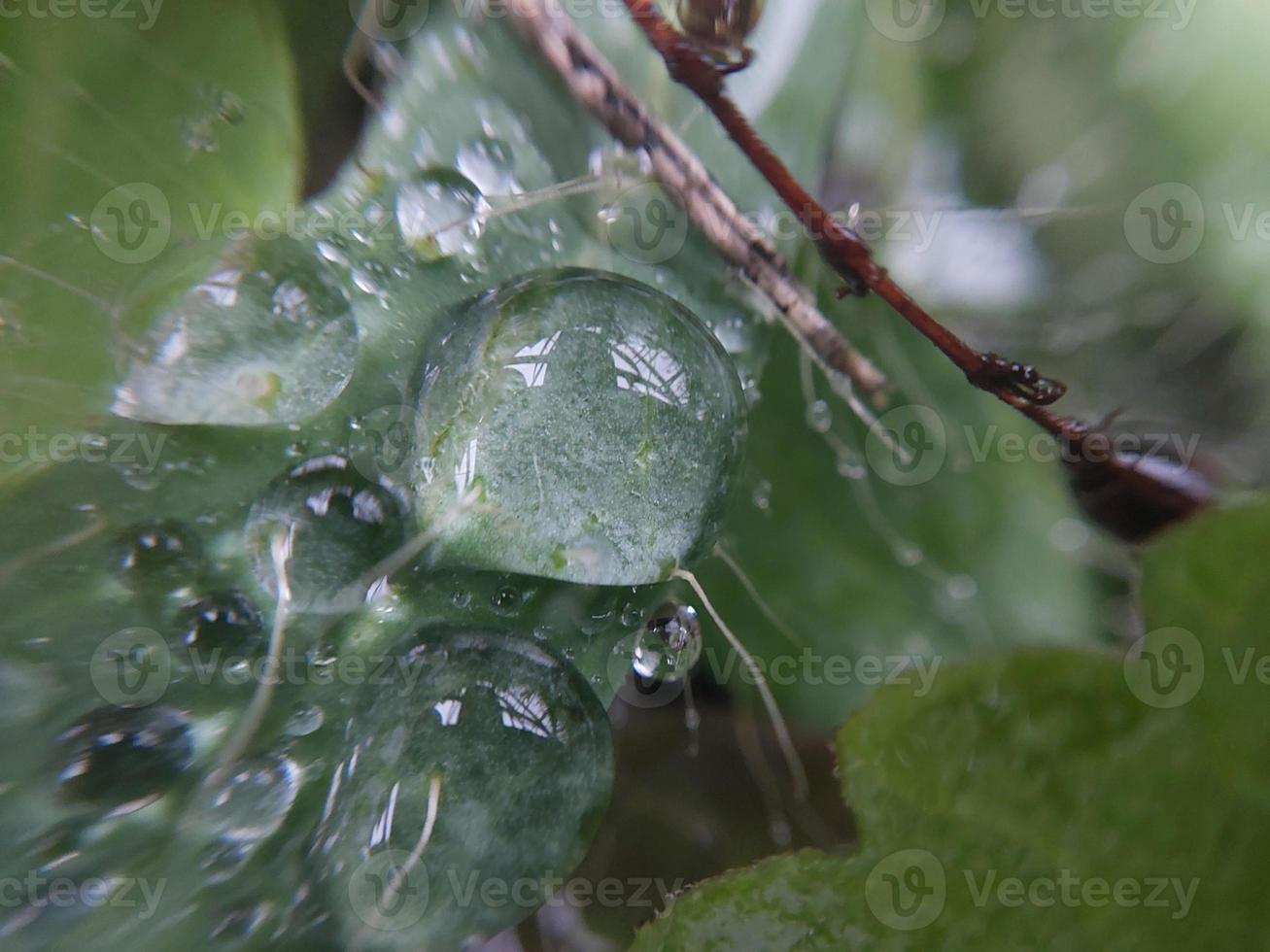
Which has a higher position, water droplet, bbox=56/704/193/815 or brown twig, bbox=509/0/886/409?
brown twig, bbox=509/0/886/409

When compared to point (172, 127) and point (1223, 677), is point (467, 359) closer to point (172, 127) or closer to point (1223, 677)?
point (172, 127)

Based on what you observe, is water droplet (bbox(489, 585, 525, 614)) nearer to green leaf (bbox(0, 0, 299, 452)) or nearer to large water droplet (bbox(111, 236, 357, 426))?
large water droplet (bbox(111, 236, 357, 426))

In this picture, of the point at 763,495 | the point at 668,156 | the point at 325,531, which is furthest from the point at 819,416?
the point at 325,531

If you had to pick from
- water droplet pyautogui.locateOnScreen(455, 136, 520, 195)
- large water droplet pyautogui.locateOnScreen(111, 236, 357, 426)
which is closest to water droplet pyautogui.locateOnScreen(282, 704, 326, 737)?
large water droplet pyautogui.locateOnScreen(111, 236, 357, 426)

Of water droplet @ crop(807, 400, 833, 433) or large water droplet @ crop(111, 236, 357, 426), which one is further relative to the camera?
water droplet @ crop(807, 400, 833, 433)

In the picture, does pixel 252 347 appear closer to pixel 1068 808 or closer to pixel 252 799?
pixel 252 799

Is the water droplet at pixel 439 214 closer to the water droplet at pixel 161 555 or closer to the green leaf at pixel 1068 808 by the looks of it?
the water droplet at pixel 161 555

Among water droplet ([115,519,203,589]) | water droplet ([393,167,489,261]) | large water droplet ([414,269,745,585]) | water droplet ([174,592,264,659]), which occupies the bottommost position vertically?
water droplet ([174,592,264,659])
